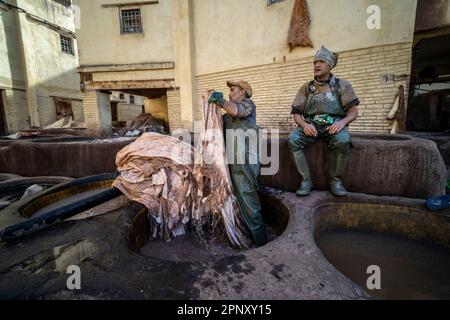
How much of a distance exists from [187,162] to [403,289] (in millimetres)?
2412

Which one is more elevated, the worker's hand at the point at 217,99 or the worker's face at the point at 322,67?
the worker's face at the point at 322,67

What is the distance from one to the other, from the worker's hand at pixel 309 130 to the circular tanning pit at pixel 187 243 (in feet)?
3.08

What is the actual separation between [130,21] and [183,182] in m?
8.83

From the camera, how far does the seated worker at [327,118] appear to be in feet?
8.39

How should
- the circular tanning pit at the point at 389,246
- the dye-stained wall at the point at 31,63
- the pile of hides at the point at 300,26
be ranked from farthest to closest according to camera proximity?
the dye-stained wall at the point at 31,63 < the pile of hides at the point at 300,26 < the circular tanning pit at the point at 389,246

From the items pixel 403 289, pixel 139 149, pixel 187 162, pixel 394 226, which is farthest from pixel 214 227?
pixel 394 226

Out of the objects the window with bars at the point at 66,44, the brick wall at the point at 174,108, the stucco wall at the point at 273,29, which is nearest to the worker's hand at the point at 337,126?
the stucco wall at the point at 273,29

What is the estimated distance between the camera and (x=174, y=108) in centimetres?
869

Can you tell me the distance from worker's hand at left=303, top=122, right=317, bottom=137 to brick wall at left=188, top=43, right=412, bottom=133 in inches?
150

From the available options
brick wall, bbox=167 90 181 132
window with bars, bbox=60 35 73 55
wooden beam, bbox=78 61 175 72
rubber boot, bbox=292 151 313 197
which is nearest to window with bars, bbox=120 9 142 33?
wooden beam, bbox=78 61 175 72

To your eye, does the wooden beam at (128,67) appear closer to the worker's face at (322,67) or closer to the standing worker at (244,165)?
the standing worker at (244,165)

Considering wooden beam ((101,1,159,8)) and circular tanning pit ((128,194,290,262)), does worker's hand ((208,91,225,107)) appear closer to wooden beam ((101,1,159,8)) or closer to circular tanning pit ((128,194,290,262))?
circular tanning pit ((128,194,290,262))
